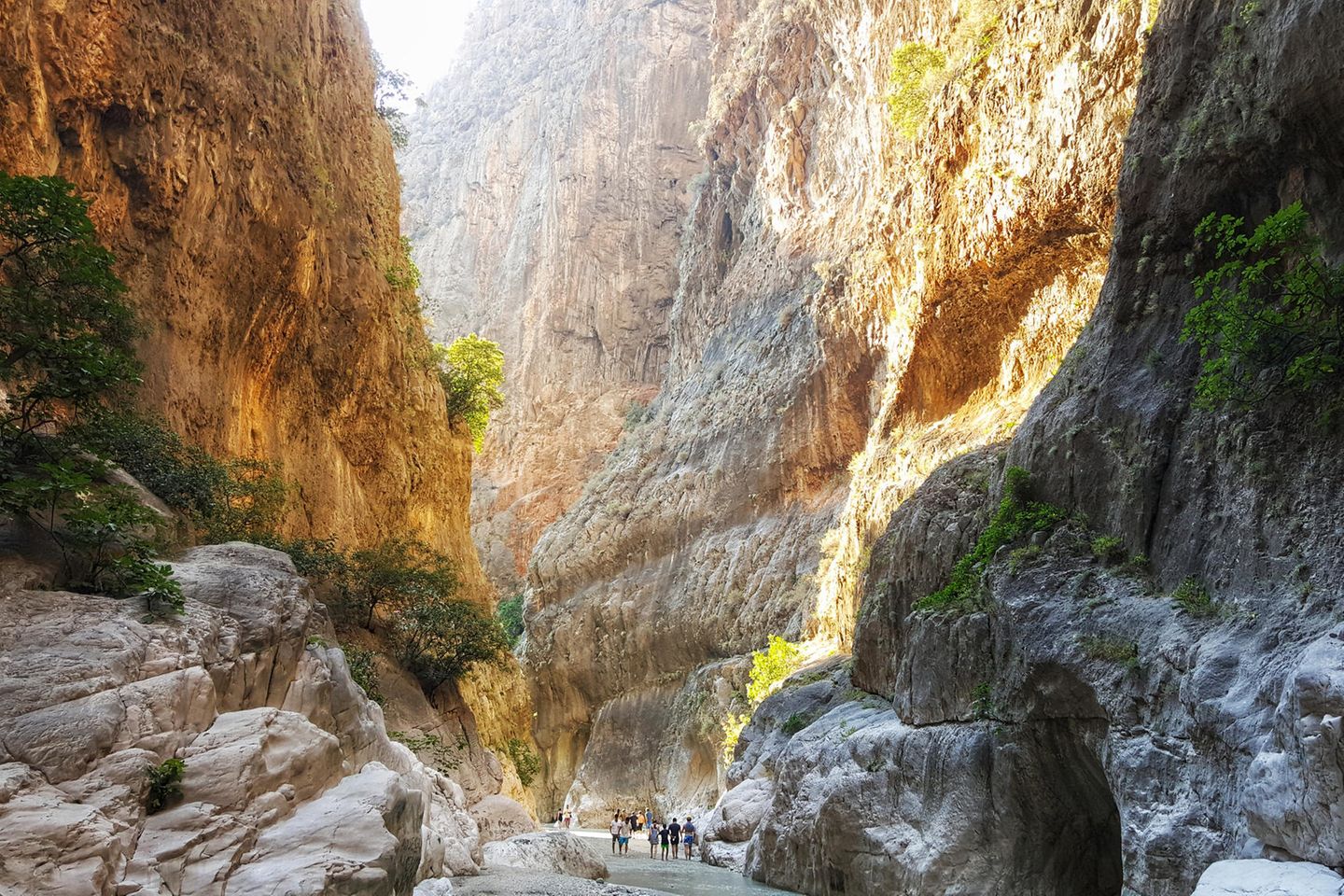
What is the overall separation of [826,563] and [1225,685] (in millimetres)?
26006

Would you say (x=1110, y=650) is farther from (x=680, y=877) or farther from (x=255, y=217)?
(x=255, y=217)

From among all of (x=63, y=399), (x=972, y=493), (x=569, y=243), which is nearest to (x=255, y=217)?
(x=63, y=399)

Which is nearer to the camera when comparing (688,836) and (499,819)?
(499,819)

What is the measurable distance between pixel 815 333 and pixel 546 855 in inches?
1126

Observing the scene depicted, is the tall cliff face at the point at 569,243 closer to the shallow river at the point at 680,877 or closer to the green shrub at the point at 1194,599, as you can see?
the shallow river at the point at 680,877

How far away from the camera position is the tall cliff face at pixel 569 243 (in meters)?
67.2

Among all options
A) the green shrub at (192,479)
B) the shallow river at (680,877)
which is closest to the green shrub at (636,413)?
the shallow river at (680,877)

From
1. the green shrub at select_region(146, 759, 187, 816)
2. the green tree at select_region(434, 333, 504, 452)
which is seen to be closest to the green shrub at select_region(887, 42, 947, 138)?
the green tree at select_region(434, 333, 504, 452)

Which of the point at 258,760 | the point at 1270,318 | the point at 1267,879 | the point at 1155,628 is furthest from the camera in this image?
the point at 1155,628

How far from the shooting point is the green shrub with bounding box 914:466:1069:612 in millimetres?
13727

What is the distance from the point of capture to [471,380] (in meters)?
32.3

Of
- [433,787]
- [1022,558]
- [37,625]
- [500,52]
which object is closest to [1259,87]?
[1022,558]

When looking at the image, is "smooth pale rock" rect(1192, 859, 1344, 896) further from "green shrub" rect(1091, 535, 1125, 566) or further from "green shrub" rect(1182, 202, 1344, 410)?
"green shrub" rect(1182, 202, 1344, 410)

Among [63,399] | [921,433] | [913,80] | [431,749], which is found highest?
[913,80]
